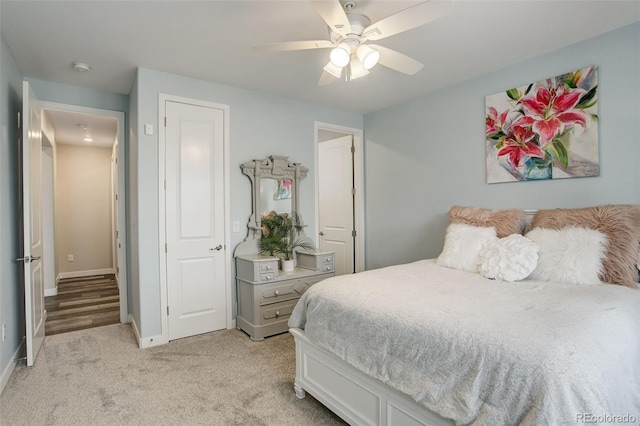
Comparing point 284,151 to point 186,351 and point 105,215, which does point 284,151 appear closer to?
point 186,351

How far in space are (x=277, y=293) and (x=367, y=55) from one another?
90.7 inches

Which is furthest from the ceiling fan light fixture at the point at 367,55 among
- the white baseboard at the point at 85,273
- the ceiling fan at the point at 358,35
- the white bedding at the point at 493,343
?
the white baseboard at the point at 85,273

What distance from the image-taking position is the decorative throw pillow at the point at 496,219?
275cm

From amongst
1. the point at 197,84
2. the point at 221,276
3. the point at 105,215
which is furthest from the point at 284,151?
the point at 105,215

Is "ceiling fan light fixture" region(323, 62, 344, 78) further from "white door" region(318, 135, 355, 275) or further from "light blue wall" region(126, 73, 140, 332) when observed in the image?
"white door" region(318, 135, 355, 275)

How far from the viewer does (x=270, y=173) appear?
3756 millimetres

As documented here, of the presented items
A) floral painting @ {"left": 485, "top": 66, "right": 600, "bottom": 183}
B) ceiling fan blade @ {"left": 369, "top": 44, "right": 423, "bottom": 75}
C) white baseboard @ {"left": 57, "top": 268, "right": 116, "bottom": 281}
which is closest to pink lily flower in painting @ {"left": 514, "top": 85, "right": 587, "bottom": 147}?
floral painting @ {"left": 485, "top": 66, "right": 600, "bottom": 183}

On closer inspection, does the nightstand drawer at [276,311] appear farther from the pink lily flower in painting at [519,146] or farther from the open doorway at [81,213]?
the pink lily flower in painting at [519,146]

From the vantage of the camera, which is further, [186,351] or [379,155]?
[379,155]

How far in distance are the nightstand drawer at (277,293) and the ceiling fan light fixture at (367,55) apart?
7.21 feet

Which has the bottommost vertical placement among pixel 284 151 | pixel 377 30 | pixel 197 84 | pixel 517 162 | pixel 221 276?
pixel 221 276

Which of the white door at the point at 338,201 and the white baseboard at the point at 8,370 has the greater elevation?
the white door at the point at 338,201

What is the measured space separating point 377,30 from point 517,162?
189 cm

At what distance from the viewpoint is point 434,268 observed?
2.65 m
